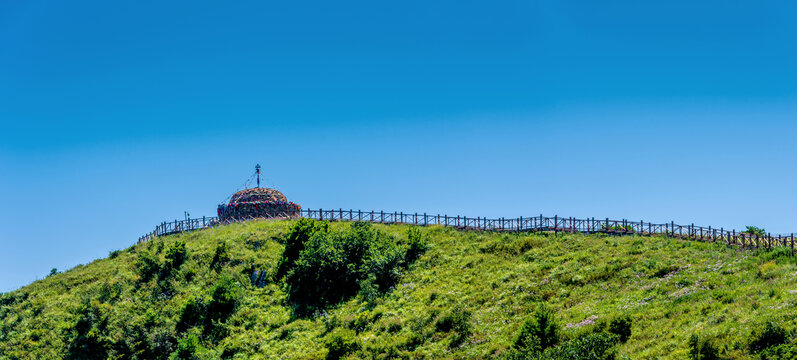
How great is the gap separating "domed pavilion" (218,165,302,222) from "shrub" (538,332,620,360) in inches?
1586

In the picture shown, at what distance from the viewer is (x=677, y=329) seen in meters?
25.9

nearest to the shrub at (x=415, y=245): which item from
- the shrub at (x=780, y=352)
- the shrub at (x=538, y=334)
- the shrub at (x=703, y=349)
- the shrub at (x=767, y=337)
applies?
the shrub at (x=538, y=334)

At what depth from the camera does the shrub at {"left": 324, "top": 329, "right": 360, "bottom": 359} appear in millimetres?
34188

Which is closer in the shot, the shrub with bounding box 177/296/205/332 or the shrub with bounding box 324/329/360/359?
the shrub with bounding box 324/329/360/359

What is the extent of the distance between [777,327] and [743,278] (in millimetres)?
8727

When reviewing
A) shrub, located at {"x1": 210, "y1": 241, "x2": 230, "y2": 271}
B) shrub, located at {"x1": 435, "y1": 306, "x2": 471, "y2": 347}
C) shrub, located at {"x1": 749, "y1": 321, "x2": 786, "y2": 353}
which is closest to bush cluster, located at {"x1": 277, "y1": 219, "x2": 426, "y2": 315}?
shrub, located at {"x1": 210, "y1": 241, "x2": 230, "y2": 271}

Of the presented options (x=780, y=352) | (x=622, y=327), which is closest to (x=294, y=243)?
(x=622, y=327)

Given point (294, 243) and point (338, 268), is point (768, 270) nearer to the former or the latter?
point (338, 268)

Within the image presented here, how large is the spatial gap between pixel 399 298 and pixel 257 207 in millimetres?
27954

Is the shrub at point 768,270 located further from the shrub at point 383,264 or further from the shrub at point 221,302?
the shrub at point 221,302

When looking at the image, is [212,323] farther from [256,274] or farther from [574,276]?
[574,276]

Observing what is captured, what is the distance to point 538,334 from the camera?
2806cm

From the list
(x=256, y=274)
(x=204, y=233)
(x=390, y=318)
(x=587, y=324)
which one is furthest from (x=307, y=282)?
(x=587, y=324)

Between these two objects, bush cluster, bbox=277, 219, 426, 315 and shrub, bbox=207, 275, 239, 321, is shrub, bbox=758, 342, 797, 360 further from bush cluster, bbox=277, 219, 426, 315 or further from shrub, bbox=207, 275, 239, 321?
shrub, bbox=207, 275, 239, 321
